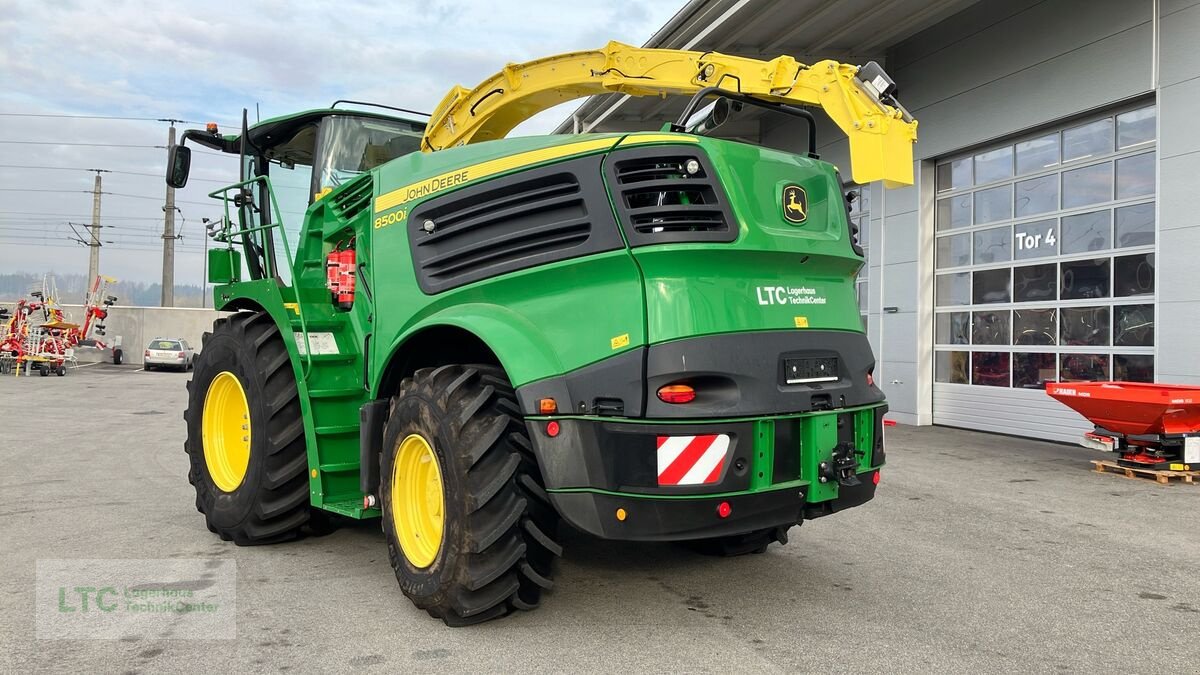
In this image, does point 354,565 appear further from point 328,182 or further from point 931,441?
point 931,441

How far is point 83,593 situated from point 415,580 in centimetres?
186

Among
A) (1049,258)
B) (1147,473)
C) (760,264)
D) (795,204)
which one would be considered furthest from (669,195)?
(1049,258)

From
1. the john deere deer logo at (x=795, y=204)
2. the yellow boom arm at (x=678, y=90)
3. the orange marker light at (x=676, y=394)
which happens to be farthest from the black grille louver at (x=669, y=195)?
the yellow boom arm at (x=678, y=90)

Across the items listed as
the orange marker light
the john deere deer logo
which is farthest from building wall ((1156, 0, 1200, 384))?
the orange marker light

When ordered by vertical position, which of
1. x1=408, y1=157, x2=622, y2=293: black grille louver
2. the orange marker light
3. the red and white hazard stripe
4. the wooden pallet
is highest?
x1=408, y1=157, x2=622, y2=293: black grille louver

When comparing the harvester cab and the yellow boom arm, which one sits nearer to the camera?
the yellow boom arm

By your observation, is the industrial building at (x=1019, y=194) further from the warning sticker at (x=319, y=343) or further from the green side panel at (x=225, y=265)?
the warning sticker at (x=319, y=343)

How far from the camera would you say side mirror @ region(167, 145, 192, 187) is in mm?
6555

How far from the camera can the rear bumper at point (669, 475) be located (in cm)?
367

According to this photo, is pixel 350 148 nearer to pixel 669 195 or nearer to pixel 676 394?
pixel 669 195

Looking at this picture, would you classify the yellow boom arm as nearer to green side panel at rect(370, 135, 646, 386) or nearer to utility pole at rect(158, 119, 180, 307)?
green side panel at rect(370, 135, 646, 386)

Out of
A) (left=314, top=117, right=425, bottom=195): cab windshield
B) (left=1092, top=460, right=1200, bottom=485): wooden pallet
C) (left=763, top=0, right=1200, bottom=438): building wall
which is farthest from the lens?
(left=763, top=0, right=1200, bottom=438): building wall

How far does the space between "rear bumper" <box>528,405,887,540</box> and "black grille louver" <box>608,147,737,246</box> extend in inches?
33.7

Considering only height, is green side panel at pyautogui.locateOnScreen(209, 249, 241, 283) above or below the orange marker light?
above
